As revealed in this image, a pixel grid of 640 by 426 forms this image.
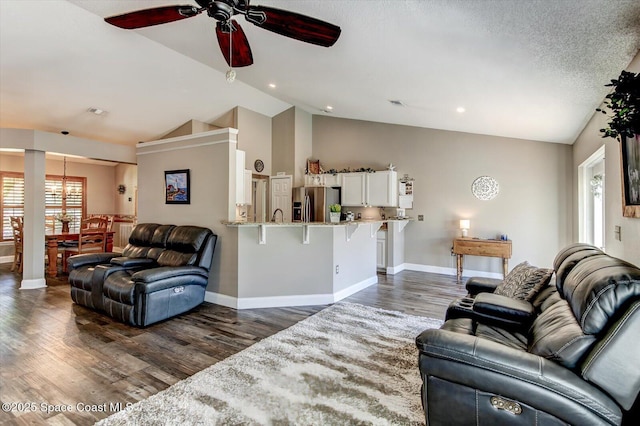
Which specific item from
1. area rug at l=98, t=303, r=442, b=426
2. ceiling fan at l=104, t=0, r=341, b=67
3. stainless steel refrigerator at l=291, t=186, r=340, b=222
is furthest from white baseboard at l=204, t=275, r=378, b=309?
ceiling fan at l=104, t=0, r=341, b=67

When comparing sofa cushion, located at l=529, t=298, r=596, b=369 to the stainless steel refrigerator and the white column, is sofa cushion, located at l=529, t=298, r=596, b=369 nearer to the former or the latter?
the stainless steel refrigerator

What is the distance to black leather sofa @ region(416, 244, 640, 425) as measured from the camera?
127cm

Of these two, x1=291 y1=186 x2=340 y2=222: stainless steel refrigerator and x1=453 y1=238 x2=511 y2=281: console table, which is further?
x1=291 y1=186 x2=340 y2=222: stainless steel refrigerator

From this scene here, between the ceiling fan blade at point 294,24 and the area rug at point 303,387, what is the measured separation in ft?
8.72

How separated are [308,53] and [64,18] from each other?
280cm

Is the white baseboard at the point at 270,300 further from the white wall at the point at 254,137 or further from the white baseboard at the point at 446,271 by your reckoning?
the white wall at the point at 254,137

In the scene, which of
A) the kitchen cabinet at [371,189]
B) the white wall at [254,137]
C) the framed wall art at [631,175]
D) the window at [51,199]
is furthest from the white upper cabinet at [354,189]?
the window at [51,199]

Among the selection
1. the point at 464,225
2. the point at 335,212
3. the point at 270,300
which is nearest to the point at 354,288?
the point at 335,212

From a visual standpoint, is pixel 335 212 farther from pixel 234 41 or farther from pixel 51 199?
pixel 51 199

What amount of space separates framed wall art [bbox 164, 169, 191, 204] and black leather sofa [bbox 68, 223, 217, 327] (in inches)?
18.2

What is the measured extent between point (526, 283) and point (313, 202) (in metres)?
5.05

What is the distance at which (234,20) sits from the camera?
7.55 ft

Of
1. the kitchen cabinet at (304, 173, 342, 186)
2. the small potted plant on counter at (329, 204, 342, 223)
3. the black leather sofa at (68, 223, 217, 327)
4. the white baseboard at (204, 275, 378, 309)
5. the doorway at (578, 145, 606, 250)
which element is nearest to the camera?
the black leather sofa at (68, 223, 217, 327)

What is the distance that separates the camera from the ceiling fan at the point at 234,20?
2125 millimetres
